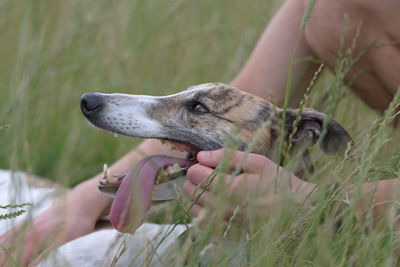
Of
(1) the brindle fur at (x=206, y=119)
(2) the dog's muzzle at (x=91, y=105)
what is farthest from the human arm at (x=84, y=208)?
(2) the dog's muzzle at (x=91, y=105)

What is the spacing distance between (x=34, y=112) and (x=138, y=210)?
72.8 inches

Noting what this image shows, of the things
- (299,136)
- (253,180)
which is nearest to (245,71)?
(299,136)

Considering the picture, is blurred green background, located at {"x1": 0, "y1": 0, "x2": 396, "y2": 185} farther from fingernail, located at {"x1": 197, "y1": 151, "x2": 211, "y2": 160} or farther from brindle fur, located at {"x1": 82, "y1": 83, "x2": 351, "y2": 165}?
fingernail, located at {"x1": 197, "y1": 151, "x2": 211, "y2": 160}

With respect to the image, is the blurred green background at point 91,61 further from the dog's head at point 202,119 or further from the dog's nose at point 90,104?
the dog's nose at point 90,104

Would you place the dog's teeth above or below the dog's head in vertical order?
below

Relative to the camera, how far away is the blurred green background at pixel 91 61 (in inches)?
136

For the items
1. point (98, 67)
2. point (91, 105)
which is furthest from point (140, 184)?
point (98, 67)

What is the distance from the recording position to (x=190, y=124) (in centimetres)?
235

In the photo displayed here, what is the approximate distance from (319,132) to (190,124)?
50 centimetres

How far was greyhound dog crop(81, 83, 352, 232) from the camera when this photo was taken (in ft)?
6.99

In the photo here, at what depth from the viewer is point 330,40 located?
2654 mm

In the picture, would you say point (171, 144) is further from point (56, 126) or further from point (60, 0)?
point (60, 0)

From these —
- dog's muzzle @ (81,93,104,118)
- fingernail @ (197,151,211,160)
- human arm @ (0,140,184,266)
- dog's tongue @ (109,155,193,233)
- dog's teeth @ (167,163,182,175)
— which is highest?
dog's muzzle @ (81,93,104,118)

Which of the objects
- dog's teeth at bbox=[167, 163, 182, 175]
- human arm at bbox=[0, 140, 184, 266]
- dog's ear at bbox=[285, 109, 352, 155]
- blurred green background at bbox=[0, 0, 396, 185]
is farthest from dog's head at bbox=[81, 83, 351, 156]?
blurred green background at bbox=[0, 0, 396, 185]
